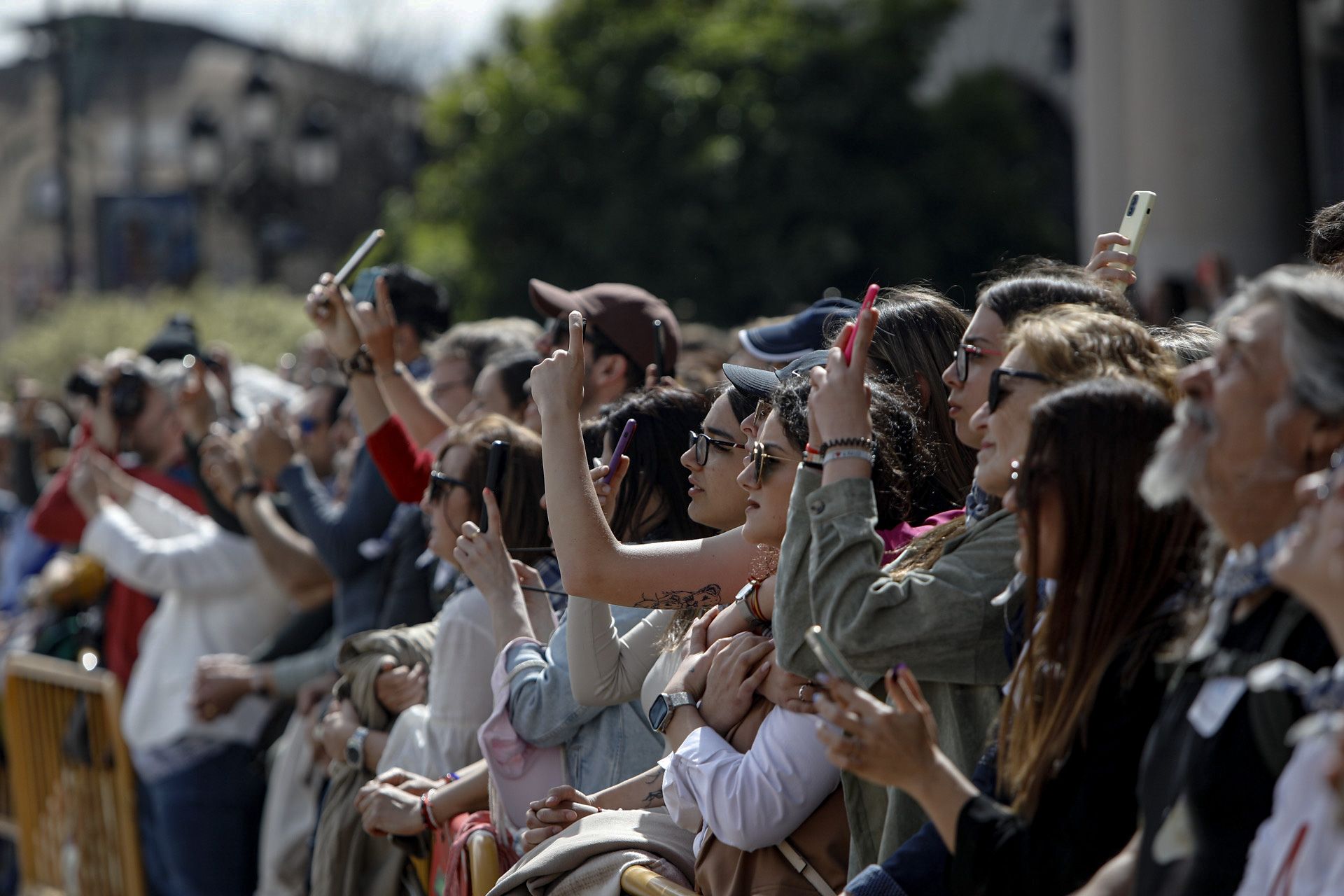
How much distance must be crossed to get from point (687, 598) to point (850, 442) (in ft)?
2.76

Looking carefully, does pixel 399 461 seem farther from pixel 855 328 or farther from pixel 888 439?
pixel 855 328

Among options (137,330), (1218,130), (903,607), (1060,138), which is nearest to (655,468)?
(903,607)

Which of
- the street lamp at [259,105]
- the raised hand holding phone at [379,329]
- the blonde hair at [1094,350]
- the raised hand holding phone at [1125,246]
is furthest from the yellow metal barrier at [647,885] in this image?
the street lamp at [259,105]

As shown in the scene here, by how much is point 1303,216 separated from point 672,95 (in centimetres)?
700

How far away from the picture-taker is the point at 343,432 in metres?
6.60

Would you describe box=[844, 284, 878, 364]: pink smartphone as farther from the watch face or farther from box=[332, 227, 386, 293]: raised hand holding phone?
box=[332, 227, 386, 293]: raised hand holding phone

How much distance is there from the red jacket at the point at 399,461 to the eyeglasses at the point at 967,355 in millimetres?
2291

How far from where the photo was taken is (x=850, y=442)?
104 inches

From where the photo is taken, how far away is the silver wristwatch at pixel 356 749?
14.6ft

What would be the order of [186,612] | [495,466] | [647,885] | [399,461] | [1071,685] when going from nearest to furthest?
1. [1071,685]
2. [647,885]
3. [495,466]
4. [399,461]
5. [186,612]

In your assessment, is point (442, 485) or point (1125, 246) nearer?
point (1125, 246)

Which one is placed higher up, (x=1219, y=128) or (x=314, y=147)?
(x=314, y=147)

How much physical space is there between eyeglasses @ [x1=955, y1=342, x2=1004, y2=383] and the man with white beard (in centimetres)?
87

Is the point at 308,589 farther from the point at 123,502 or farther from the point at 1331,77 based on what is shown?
the point at 1331,77
